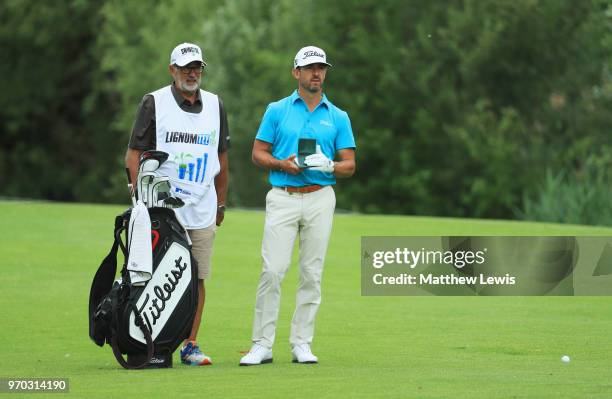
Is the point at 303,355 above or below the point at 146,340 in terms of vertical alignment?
below

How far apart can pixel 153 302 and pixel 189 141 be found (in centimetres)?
112

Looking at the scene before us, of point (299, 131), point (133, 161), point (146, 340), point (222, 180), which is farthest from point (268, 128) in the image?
point (146, 340)

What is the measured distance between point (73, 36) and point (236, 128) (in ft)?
46.7

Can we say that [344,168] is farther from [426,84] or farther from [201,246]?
[426,84]

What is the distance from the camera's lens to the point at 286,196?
9.50 m

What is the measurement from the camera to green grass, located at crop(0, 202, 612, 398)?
27.4 ft

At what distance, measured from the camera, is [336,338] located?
1120 centimetres

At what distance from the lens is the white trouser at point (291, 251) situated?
948cm

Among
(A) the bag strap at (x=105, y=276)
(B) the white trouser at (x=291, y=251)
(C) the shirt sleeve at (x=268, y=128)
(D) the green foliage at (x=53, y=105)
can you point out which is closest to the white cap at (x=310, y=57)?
(C) the shirt sleeve at (x=268, y=128)

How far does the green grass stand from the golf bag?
189mm

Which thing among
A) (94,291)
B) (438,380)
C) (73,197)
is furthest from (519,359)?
(73,197)

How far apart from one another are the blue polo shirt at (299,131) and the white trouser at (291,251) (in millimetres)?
105

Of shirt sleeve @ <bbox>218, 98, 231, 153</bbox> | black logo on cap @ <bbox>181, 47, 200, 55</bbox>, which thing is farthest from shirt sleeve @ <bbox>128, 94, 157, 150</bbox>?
shirt sleeve @ <bbox>218, 98, 231, 153</bbox>

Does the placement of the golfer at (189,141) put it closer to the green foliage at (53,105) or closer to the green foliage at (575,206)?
the green foliage at (575,206)
